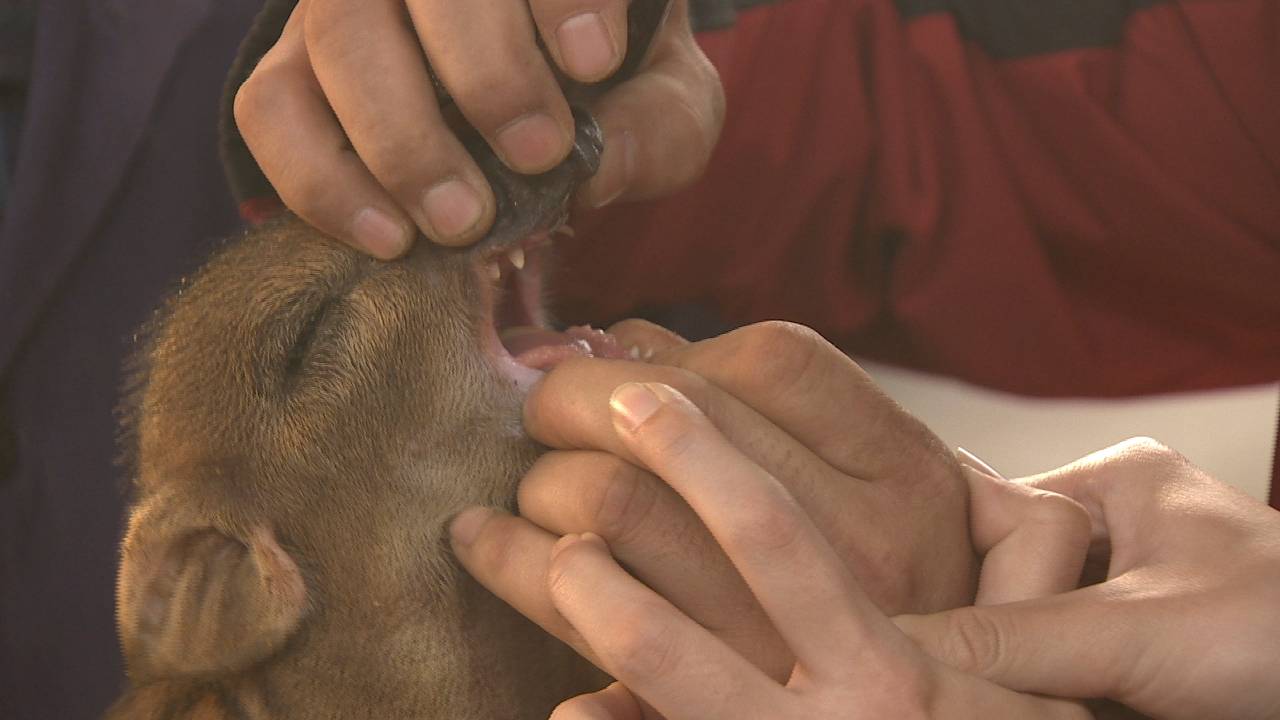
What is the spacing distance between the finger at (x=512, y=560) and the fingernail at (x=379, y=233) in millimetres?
237

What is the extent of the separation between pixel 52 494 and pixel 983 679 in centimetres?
152

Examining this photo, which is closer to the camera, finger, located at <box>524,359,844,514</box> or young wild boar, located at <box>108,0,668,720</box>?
finger, located at <box>524,359,844,514</box>

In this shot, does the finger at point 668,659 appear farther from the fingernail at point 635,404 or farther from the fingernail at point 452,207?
the fingernail at point 452,207

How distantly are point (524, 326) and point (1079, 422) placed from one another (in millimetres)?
1202

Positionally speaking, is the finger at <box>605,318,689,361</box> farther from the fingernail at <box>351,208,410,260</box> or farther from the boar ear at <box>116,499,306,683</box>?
the boar ear at <box>116,499,306,683</box>

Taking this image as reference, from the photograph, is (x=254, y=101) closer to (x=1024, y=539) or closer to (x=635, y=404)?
(x=635, y=404)

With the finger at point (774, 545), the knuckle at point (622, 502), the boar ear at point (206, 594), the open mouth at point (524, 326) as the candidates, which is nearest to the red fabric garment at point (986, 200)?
the open mouth at point (524, 326)

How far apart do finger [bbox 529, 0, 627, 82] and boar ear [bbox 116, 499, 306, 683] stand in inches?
19.2

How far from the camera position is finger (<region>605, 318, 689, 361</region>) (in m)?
1.17

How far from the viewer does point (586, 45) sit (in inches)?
37.3

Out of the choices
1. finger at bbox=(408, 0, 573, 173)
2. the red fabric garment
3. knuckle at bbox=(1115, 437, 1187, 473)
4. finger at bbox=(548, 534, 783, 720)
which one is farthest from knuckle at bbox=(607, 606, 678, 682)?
the red fabric garment

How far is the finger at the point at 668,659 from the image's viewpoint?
0.79 meters

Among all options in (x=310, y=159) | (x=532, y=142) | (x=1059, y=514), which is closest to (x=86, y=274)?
(x=310, y=159)

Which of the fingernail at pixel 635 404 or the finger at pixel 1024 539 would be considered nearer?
the fingernail at pixel 635 404
